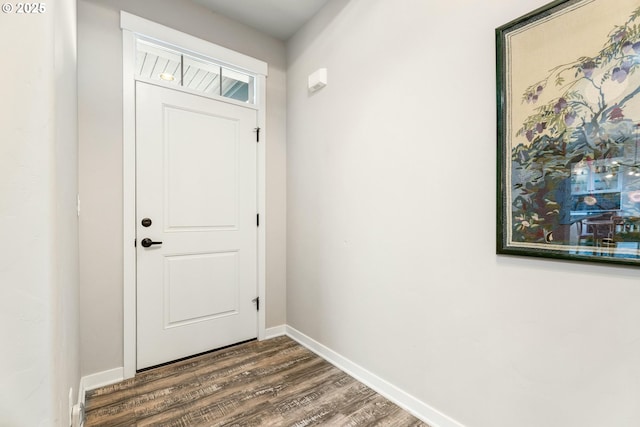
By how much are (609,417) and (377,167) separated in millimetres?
1528

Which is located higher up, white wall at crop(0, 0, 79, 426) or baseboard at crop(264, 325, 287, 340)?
white wall at crop(0, 0, 79, 426)

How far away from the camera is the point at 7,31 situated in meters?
0.69

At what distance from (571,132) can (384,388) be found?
172cm

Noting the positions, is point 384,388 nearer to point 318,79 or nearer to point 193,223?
point 193,223

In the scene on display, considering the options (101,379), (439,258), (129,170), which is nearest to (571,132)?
(439,258)

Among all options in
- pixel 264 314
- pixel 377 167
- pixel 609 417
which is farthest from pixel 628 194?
pixel 264 314

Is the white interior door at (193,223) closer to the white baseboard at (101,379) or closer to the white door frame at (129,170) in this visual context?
the white door frame at (129,170)

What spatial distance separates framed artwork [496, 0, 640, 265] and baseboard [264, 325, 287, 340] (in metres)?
2.14

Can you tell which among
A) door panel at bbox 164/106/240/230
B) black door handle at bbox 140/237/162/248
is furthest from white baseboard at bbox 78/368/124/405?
door panel at bbox 164/106/240/230

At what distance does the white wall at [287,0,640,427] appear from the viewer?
44.8 inches

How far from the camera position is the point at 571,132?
1148 millimetres

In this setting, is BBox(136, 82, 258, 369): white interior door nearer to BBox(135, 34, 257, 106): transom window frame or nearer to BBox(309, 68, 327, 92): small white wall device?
BBox(135, 34, 257, 106): transom window frame

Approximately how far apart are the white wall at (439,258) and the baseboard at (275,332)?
469 mm

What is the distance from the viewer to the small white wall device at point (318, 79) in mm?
2367
